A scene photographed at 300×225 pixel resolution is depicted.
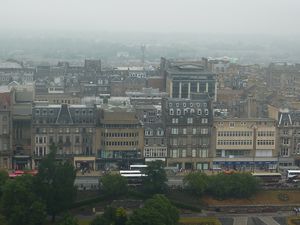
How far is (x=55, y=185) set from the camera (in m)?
34.7

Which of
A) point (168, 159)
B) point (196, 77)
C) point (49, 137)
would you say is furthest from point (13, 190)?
point (196, 77)

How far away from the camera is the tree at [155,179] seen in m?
38.4

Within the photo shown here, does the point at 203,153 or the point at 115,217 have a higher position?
the point at 203,153

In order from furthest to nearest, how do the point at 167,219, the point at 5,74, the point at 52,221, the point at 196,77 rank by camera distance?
the point at 5,74 → the point at 196,77 → the point at 52,221 → the point at 167,219

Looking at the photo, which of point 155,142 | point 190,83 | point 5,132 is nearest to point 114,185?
point 155,142

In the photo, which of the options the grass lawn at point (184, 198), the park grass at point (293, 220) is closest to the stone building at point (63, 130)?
the grass lawn at point (184, 198)

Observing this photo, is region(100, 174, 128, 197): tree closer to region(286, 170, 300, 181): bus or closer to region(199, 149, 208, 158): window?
region(199, 149, 208, 158): window

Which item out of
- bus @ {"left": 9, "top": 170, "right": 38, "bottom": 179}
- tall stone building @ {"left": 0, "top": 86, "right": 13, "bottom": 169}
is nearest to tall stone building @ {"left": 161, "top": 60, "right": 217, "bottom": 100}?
tall stone building @ {"left": 0, "top": 86, "right": 13, "bottom": 169}

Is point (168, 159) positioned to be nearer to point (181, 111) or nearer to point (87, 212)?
point (181, 111)

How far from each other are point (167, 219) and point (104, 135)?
14.3 metres

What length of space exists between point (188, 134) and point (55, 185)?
1377 cm

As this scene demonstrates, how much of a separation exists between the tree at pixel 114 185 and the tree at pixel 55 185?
294 centimetres

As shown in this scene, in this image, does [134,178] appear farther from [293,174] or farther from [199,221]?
[293,174]

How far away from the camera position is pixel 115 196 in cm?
3838
